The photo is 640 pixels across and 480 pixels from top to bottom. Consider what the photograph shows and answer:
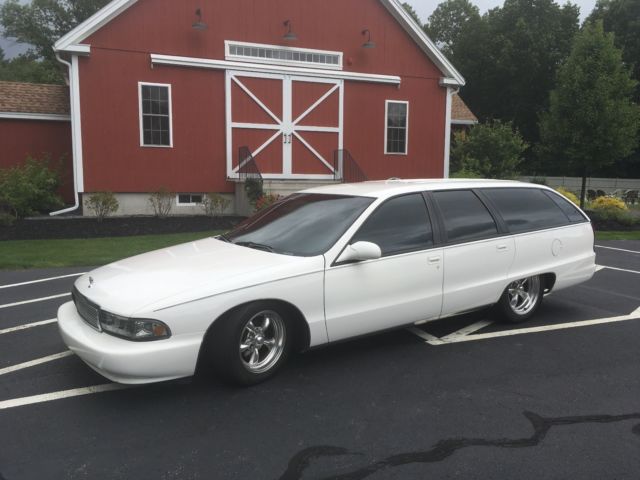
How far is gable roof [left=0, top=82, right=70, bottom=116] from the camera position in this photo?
17.0 m

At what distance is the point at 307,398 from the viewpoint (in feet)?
13.0

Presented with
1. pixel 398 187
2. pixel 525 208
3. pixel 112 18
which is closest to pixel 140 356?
pixel 398 187

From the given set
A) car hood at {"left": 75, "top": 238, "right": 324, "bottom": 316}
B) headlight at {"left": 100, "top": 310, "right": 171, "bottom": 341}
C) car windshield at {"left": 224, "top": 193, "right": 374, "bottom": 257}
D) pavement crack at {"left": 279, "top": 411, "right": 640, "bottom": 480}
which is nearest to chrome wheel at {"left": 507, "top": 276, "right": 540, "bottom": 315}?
car windshield at {"left": 224, "top": 193, "right": 374, "bottom": 257}

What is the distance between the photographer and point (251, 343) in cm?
407

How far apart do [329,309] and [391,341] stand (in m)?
1.16

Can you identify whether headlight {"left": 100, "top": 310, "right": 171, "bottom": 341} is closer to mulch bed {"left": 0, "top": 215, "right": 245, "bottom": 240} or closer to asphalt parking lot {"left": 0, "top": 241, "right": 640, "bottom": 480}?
asphalt parking lot {"left": 0, "top": 241, "right": 640, "bottom": 480}

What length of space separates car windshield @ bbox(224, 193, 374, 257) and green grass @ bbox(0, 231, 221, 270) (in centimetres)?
506

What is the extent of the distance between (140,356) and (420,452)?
1.83 meters

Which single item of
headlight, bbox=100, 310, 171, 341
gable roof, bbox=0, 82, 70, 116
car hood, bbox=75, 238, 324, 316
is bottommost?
headlight, bbox=100, 310, 171, 341

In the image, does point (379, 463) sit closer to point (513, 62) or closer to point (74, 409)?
point (74, 409)

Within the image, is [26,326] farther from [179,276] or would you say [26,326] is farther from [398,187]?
[398,187]

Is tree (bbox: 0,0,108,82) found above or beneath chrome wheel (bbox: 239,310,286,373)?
above

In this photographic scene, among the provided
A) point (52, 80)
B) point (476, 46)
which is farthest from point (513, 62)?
point (52, 80)

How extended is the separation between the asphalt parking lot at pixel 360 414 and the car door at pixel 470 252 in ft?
1.36
